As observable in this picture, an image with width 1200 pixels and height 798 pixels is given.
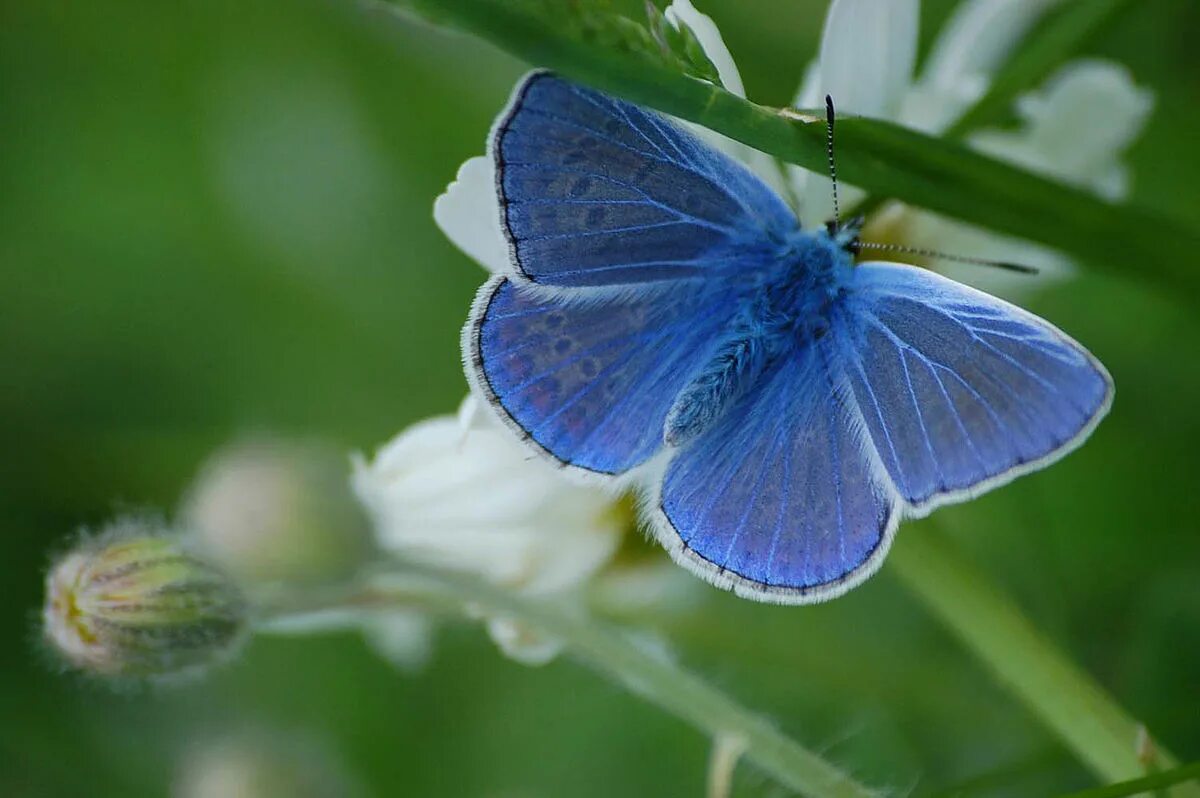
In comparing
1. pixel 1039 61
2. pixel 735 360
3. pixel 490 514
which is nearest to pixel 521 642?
pixel 490 514

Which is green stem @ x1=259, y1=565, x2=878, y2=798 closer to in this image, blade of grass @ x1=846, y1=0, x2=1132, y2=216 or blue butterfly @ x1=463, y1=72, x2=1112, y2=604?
blue butterfly @ x1=463, y1=72, x2=1112, y2=604

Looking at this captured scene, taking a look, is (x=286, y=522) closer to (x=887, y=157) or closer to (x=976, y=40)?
(x=887, y=157)

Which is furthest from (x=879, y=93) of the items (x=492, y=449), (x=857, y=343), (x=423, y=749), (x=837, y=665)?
(x=423, y=749)

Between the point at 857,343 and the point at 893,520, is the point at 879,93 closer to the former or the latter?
the point at 857,343

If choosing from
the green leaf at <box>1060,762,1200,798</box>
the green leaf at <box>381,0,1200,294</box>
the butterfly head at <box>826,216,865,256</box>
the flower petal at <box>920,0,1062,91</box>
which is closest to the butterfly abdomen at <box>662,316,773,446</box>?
the butterfly head at <box>826,216,865,256</box>

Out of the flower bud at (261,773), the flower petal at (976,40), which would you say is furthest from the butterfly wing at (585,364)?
the flower bud at (261,773)

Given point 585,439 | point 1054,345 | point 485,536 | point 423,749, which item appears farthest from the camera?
point 423,749
